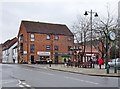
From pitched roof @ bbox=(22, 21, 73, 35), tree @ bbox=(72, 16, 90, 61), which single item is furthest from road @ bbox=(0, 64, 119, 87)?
pitched roof @ bbox=(22, 21, 73, 35)

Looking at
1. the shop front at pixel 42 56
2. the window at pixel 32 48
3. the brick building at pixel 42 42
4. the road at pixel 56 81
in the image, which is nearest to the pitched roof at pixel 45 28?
the brick building at pixel 42 42

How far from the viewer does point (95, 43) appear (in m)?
49.1

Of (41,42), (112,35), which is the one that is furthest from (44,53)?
(112,35)

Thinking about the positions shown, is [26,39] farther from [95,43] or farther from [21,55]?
[95,43]

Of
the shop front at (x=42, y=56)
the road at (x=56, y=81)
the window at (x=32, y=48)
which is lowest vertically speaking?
the road at (x=56, y=81)

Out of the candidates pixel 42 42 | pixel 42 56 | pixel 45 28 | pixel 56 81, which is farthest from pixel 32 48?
pixel 56 81

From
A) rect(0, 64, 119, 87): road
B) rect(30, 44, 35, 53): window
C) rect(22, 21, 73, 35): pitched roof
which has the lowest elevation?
rect(0, 64, 119, 87): road

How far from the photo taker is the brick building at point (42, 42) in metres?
74.0

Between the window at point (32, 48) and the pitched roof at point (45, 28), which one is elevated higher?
the pitched roof at point (45, 28)

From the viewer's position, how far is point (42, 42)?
76250 millimetres

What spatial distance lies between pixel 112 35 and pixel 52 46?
51.4m

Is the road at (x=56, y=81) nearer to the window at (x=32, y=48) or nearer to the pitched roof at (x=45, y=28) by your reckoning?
the window at (x=32, y=48)

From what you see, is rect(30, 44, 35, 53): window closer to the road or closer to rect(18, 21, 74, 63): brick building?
rect(18, 21, 74, 63): brick building

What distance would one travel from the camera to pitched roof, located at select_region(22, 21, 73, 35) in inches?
2977
